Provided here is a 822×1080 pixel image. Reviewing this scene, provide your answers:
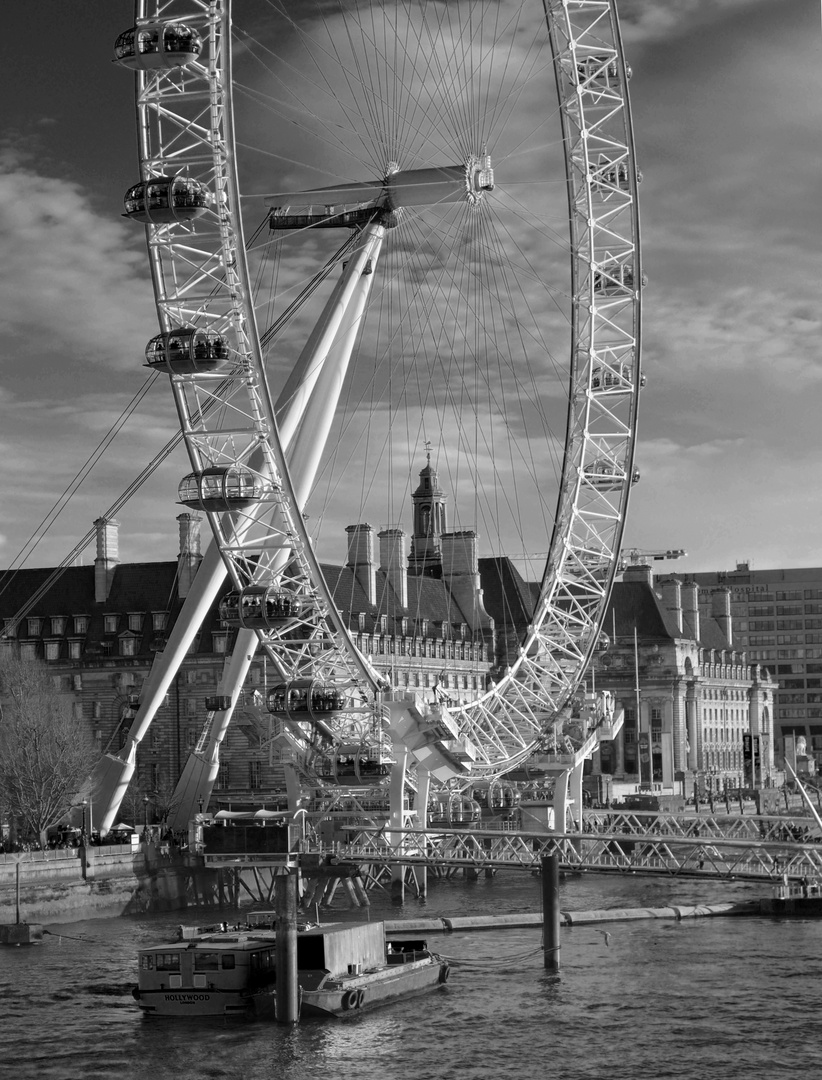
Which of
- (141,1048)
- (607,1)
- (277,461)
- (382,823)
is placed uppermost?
(607,1)

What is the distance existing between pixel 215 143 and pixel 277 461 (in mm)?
9538

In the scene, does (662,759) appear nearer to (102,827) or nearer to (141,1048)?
(102,827)

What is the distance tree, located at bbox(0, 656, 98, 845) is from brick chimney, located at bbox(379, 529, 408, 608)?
2437cm

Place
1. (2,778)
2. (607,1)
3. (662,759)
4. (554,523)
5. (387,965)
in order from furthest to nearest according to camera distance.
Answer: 1. (662,759)
2. (2,778)
3. (554,523)
4. (607,1)
5. (387,965)

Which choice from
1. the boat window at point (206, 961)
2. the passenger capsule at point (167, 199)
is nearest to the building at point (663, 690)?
the passenger capsule at point (167, 199)

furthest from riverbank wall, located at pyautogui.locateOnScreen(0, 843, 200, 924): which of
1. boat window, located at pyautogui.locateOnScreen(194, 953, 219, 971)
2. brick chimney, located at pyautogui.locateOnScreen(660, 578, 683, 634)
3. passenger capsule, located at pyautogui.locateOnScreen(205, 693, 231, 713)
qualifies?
brick chimney, located at pyautogui.locateOnScreen(660, 578, 683, 634)

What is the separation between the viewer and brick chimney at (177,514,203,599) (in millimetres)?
102500

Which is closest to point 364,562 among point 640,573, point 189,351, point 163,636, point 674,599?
point 163,636

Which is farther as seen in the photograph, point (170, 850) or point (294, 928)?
point (170, 850)

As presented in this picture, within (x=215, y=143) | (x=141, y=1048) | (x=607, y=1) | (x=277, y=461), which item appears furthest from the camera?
(x=607, y=1)

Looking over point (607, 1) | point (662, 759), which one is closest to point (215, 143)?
point (607, 1)

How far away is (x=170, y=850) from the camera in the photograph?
69.8 m

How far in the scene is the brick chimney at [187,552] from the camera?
102500mm

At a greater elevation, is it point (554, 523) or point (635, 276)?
point (635, 276)
